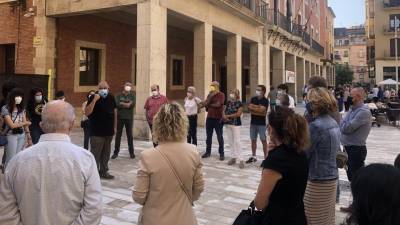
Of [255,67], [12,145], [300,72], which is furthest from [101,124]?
[300,72]

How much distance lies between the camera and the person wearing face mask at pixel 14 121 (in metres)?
6.63

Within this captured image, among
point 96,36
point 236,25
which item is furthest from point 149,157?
point 236,25

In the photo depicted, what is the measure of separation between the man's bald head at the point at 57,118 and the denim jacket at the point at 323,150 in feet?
7.80

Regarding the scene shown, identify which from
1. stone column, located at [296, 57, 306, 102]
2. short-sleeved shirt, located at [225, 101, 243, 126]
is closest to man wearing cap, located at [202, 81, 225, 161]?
short-sleeved shirt, located at [225, 101, 243, 126]

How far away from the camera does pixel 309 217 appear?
11.8 feet

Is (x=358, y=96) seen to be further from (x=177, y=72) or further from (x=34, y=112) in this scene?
(x=177, y=72)

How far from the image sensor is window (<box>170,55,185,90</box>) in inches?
803

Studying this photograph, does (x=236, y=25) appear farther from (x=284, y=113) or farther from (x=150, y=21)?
(x=284, y=113)

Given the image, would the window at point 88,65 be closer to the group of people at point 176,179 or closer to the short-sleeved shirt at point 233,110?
the short-sleeved shirt at point 233,110

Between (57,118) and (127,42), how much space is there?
15243 mm

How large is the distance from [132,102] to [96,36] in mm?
7678

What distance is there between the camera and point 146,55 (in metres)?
12.0

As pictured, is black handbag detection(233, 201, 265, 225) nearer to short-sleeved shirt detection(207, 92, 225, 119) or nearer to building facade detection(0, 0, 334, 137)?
short-sleeved shirt detection(207, 92, 225, 119)

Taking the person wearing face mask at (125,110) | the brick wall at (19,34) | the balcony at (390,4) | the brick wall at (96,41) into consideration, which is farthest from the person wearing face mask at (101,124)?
the balcony at (390,4)
